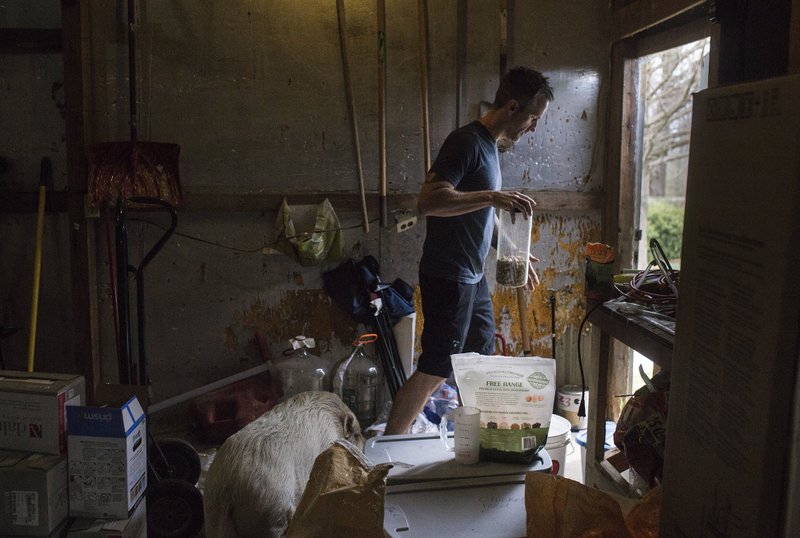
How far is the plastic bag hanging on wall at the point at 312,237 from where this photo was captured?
3111 millimetres

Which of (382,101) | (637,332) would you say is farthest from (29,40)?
(637,332)

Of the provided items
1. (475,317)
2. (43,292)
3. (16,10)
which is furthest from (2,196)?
(475,317)

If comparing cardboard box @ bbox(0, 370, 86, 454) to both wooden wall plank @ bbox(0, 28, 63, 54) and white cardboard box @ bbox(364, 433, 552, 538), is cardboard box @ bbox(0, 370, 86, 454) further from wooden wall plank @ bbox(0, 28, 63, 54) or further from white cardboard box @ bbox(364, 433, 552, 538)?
wooden wall plank @ bbox(0, 28, 63, 54)

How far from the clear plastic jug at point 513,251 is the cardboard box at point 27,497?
172 centimetres

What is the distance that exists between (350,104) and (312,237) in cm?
68

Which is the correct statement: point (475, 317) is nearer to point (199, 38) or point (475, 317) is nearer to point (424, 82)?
point (424, 82)

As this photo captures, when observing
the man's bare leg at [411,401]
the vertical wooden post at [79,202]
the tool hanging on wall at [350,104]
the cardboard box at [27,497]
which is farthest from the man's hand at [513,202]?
the vertical wooden post at [79,202]

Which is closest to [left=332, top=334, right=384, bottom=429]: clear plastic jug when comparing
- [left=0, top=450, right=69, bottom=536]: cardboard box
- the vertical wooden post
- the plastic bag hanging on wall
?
the plastic bag hanging on wall

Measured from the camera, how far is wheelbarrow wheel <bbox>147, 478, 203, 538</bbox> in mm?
2238

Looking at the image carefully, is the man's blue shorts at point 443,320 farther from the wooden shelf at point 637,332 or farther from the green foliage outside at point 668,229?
the green foliage outside at point 668,229

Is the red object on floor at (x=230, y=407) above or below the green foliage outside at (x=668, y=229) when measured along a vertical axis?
below

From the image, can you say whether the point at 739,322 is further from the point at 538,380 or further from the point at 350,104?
the point at 350,104

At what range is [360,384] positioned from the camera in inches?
127

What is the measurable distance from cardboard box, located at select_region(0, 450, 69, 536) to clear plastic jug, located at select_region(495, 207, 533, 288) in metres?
1.72
